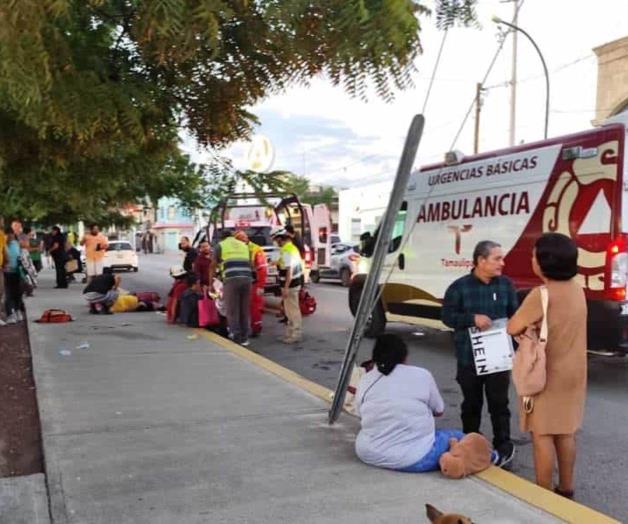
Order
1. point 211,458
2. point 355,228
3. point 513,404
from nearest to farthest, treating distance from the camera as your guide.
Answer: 1. point 211,458
2. point 513,404
3. point 355,228

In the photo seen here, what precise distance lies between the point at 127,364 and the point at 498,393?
4488 mm

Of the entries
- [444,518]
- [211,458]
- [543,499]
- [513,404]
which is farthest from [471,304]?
[513,404]

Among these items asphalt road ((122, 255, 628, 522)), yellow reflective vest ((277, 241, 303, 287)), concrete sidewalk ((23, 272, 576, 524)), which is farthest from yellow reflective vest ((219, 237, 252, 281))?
concrete sidewalk ((23, 272, 576, 524))

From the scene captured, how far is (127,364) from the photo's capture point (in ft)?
25.1

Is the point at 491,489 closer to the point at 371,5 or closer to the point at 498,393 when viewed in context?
the point at 498,393

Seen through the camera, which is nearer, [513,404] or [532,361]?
[532,361]

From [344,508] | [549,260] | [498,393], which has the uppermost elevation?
[549,260]

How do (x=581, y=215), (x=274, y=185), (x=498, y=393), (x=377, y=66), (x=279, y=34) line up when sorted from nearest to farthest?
1. (x=377, y=66)
2. (x=279, y=34)
3. (x=498, y=393)
4. (x=274, y=185)
5. (x=581, y=215)

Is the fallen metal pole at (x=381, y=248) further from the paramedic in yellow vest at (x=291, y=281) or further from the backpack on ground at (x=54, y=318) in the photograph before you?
the backpack on ground at (x=54, y=318)

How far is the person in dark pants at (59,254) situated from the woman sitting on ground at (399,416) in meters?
16.1

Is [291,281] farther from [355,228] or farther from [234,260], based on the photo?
[355,228]

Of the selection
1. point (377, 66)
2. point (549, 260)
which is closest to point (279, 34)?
point (377, 66)

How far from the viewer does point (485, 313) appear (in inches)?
185

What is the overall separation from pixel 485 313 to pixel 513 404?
2.29 m
